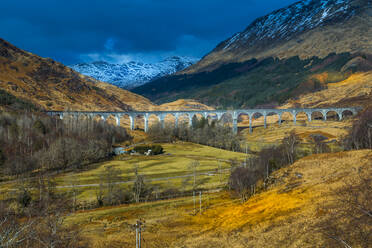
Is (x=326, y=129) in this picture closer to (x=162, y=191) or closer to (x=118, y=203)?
(x=162, y=191)

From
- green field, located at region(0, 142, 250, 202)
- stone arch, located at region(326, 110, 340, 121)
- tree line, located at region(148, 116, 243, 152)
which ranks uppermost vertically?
stone arch, located at region(326, 110, 340, 121)

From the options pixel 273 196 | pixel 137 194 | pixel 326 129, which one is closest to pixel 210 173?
pixel 137 194

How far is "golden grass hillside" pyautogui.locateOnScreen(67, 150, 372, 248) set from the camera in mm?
30016

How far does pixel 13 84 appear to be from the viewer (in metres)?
192

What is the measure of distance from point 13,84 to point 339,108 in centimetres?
21429

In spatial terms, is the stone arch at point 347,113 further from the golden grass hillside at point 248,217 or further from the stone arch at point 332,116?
the golden grass hillside at point 248,217

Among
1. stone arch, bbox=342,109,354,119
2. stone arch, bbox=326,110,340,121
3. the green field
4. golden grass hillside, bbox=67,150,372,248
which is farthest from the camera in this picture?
stone arch, bbox=326,110,340,121

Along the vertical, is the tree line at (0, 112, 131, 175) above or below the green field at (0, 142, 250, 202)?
above

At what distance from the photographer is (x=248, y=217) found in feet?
123

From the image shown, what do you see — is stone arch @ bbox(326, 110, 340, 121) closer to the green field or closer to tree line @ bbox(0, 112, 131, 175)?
the green field

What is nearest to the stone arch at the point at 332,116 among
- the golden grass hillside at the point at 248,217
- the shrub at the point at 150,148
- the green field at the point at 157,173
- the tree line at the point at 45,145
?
the green field at the point at 157,173

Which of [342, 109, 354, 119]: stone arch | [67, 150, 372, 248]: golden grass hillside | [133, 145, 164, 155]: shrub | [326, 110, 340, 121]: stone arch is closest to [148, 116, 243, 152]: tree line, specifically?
[133, 145, 164, 155]: shrub

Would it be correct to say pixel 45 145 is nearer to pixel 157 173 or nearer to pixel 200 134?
pixel 157 173

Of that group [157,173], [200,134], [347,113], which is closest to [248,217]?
[157,173]
